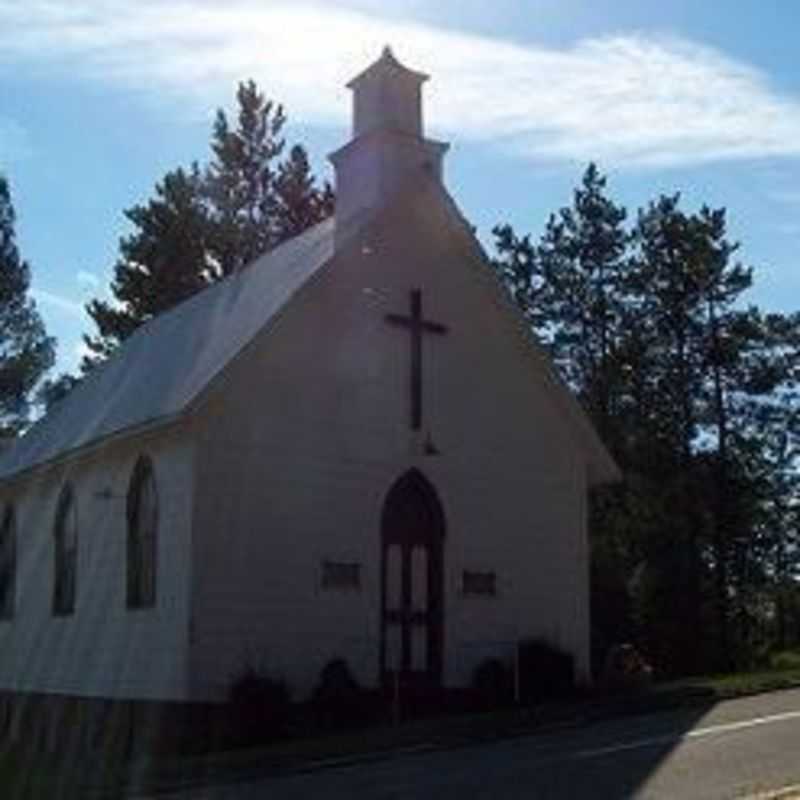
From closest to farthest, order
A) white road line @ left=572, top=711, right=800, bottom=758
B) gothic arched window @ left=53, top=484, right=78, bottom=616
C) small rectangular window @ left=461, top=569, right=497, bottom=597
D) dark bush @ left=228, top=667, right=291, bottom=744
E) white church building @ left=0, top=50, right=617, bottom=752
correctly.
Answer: white road line @ left=572, top=711, right=800, bottom=758, dark bush @ left=228, top=667, right=291, bottom=744, white church building @ left=0, top=50, right=617, bottom=752, small rectangular window @ left=461, top=569, right=497, bottom=597, gothic arched window @ left=53, top=484, right=78, bottom=616

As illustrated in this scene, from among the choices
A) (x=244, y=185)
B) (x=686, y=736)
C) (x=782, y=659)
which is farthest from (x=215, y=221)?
(x=686, y=736)

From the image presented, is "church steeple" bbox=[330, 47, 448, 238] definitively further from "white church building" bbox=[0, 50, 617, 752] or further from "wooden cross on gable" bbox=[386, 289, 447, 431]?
"wooden cross on gable" bbox=[386, 289, 447, 431]

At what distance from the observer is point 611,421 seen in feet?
168

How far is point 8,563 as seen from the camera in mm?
34875

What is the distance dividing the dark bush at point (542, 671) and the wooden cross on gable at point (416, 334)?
409cm

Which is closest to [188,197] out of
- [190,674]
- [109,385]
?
[109,385]

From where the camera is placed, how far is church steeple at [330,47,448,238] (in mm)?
28375

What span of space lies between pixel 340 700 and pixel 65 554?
8.17 metres

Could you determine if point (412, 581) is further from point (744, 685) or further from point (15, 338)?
point (15, 338)

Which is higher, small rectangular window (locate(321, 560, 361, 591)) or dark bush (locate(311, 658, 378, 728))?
small rectangular window (locate(321, 560, 361, 591))

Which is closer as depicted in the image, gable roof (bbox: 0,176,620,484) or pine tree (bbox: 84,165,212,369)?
gable roof (bbox: 0,176,620,484)

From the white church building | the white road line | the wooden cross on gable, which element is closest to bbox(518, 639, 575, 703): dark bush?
the white church building

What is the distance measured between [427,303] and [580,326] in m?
26.5

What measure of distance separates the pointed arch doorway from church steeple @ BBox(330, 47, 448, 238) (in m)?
4.54
